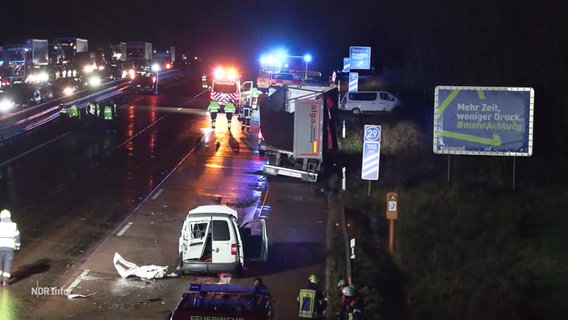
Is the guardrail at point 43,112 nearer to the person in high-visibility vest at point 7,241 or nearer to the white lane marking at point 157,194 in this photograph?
the white lane marking at point 157,194

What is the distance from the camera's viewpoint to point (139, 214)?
66.8 feet

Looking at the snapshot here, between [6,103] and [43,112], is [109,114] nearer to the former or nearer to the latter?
[43,112]

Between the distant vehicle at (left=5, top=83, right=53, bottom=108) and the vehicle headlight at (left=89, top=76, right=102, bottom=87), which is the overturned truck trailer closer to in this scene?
the distant vehicle at (left=5, top=83, right=53, bottom=108)

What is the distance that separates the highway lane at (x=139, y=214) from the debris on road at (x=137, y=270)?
18 centimetres

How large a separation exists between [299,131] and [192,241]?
32.0 ft

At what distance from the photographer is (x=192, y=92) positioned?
5375cm

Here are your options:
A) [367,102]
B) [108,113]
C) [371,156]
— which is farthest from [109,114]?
[371,156]

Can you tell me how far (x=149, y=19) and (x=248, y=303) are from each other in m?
113

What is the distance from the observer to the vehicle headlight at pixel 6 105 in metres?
35.8

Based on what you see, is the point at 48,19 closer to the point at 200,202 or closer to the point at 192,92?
the point at 192,92

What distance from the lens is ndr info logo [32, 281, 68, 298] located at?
14170 millimetres

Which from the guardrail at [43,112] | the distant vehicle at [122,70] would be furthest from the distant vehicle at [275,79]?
the distant vehicle at [122,70]

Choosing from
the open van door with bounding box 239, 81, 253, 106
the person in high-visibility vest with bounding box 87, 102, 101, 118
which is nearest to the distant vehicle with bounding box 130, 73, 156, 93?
the open van door with bounding box 239, 81, 253, 106

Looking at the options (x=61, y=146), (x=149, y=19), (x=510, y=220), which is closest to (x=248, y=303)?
(x=510, y=220)
